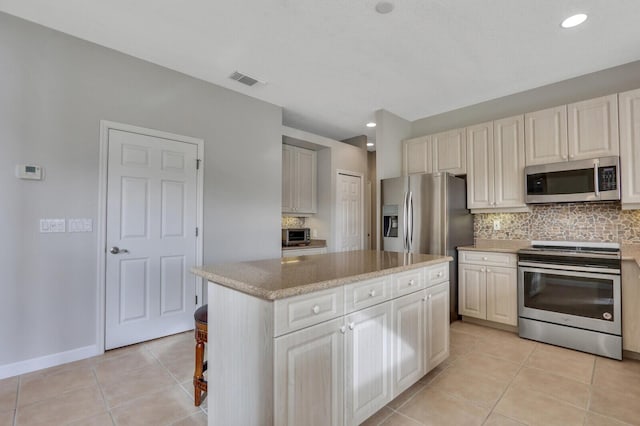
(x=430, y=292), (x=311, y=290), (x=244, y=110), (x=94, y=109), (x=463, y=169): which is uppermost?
(x=244, y=110)

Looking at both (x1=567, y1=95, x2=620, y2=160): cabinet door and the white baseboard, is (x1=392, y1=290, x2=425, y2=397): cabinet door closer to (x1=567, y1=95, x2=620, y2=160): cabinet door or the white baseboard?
(x1=567, y1=95, x2=620, y2=160): cabinet door

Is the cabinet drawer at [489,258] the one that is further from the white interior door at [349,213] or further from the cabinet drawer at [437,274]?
the white interior door at [349,213]

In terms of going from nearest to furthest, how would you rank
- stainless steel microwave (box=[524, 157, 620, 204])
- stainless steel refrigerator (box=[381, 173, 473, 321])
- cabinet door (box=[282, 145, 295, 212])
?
1. stainless steel microwave (box=[524, 157, 620, 204])
2. stainless steel refrigerator (box=[381, 173, 473, 321])
3. cabinet door (box=[282, 145, 295, 212])

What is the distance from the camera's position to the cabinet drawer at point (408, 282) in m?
1.90

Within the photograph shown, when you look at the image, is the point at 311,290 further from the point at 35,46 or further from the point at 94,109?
the point at 35,46

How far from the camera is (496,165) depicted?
11.9 ft

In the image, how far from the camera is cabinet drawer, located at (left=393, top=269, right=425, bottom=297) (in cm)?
190

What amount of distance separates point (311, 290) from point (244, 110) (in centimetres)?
308

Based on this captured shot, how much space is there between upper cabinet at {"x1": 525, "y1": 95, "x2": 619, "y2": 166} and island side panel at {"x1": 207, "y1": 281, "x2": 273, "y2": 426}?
3488mm

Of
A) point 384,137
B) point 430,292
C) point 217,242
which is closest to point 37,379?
point 217,242

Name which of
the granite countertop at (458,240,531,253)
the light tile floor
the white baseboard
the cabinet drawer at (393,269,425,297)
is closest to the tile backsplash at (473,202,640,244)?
the granite countertop at (458,240,531,253)

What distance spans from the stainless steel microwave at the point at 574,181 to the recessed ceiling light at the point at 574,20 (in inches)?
50.5

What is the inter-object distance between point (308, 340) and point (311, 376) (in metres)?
0.17

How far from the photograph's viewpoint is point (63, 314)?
2.56m
